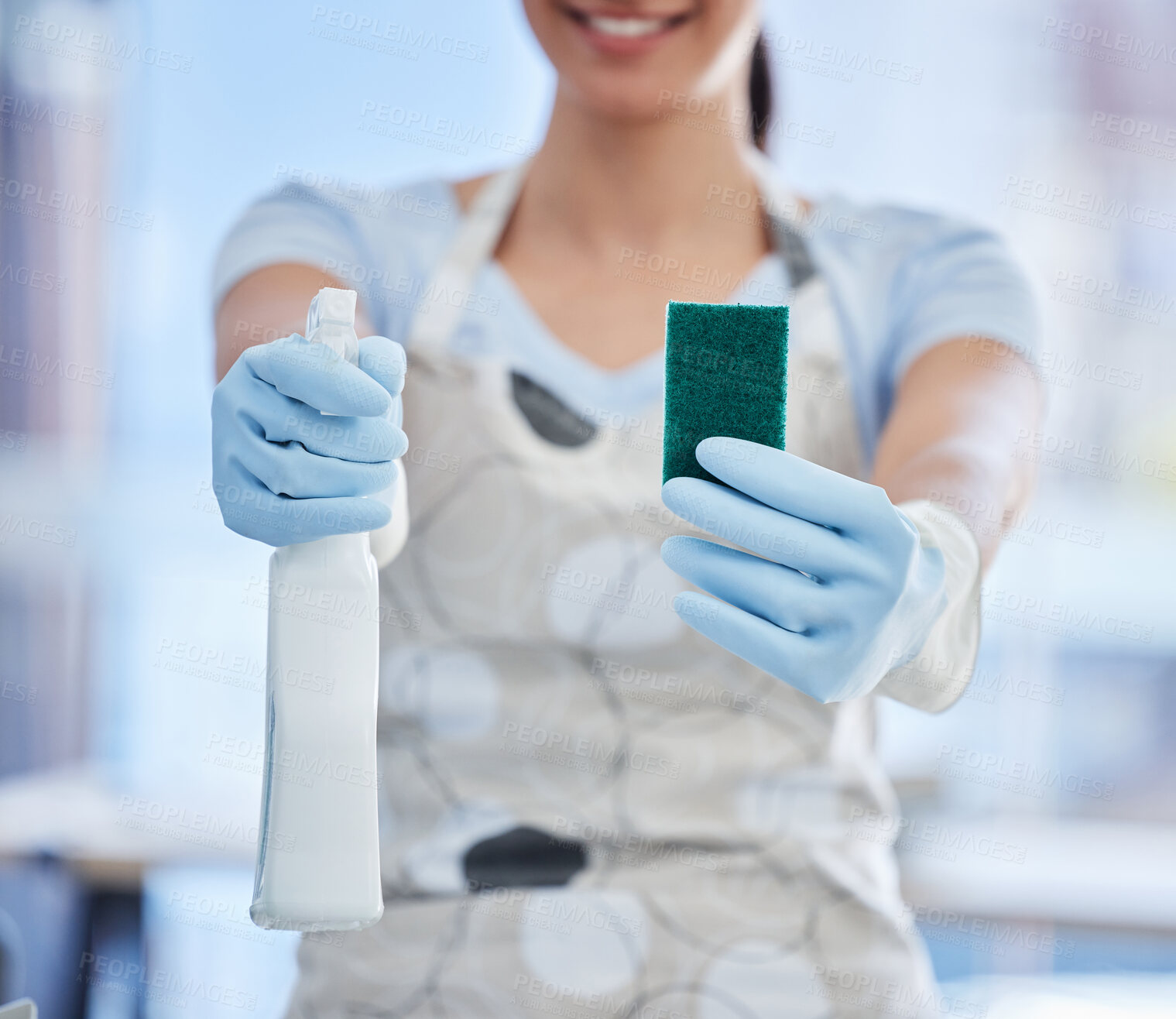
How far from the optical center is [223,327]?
2.43 feet

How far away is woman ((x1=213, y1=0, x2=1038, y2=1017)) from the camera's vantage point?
55cm

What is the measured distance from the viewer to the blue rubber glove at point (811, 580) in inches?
20.7

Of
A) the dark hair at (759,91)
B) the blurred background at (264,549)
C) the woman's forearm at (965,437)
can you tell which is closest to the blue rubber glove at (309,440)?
the woman's forearm at (965,437)

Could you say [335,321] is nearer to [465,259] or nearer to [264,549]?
[465,259]

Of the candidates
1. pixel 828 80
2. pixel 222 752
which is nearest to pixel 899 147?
pixel 828 80

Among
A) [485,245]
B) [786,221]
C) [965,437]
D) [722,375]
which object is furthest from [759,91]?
[722,375]

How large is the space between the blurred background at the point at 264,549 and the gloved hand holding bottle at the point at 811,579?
87 centimetres

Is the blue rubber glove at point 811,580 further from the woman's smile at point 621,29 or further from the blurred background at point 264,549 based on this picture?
the blurred background at point 264,549

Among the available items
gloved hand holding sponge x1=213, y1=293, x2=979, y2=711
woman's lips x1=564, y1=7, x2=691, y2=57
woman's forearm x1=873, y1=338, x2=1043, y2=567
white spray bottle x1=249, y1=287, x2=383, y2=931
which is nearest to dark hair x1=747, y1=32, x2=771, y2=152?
woman's lips x1=564, y1=7, x2=691, y2=57

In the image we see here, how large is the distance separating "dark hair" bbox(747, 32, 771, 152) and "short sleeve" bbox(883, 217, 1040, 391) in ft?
0.69

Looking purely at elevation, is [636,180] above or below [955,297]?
above

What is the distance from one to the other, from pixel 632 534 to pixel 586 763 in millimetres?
174

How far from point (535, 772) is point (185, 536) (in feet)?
2.71

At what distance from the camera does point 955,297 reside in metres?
0.73
